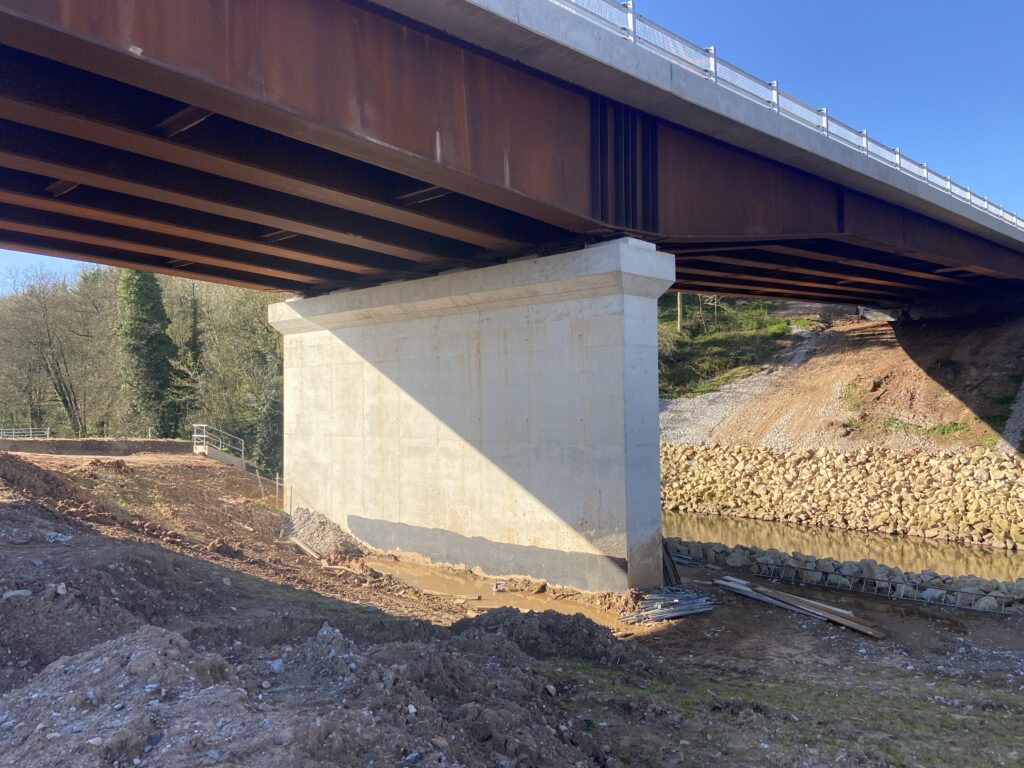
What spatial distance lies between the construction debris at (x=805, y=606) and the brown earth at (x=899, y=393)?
17109 millimetres

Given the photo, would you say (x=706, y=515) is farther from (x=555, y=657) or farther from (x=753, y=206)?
(x=555, y=657)

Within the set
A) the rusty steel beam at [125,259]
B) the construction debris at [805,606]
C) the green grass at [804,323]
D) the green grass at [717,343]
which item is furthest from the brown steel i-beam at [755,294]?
the rusty steel beam at [125,259]

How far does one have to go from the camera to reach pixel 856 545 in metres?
22.4

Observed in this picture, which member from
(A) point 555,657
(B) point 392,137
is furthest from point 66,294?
(A) point 555,657

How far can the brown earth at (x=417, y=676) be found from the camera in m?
4.50

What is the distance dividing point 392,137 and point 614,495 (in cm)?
692

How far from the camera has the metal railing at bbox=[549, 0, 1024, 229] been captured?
11.2 metres

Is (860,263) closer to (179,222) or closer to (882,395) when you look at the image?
(882,395)

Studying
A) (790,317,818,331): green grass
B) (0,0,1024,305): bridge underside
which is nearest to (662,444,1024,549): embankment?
(0,0,1024,305): bridge underside

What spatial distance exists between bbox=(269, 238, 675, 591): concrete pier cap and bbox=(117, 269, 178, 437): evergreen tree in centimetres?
1732

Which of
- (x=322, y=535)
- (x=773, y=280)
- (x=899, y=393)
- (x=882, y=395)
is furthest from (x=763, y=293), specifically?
(x=322, y=535)

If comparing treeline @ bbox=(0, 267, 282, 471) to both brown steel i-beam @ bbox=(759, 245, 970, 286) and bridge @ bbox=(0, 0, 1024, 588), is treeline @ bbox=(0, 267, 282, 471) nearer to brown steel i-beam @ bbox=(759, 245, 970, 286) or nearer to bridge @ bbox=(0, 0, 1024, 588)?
bridge @ bbox=(0, 0, 1024, 588)

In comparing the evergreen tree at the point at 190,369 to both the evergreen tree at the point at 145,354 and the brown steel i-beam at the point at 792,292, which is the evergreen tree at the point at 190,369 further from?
the brown steel i-beam at the point at 792,292

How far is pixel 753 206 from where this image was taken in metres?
15.2
